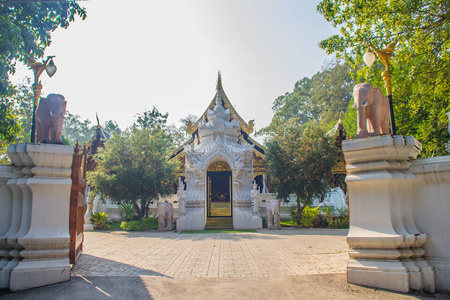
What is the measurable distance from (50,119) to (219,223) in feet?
38.2

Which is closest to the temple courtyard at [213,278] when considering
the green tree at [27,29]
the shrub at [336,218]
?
the green tree at [27,29]

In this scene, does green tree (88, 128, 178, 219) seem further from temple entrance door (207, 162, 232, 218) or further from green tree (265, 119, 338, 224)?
green tree (265, 119, 338, 224)

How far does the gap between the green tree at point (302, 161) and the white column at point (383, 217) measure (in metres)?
10.3

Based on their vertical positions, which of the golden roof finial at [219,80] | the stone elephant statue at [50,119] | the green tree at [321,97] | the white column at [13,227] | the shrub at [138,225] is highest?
the green tree at [321,97]

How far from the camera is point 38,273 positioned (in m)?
4.25

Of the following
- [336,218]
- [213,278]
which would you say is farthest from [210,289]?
[336,218]

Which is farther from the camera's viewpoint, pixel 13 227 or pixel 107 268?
pixel 107 268

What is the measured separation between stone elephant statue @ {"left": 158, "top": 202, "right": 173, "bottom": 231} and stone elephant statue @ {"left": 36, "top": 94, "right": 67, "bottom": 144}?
9880 mm

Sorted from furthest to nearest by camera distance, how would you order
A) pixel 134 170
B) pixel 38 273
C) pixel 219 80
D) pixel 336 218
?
pixel 219 80 → pixel 134 170 → pixel 336 218 → pixel 38 273

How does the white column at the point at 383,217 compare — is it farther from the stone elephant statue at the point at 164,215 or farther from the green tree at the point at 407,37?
the stone elephant statue at the point at 164,215

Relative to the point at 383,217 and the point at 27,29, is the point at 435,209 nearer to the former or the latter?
the point at 383,217

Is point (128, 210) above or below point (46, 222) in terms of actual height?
below

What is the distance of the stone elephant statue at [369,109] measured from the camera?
15.4 ft

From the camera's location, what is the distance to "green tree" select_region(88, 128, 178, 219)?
1583 centimetres
